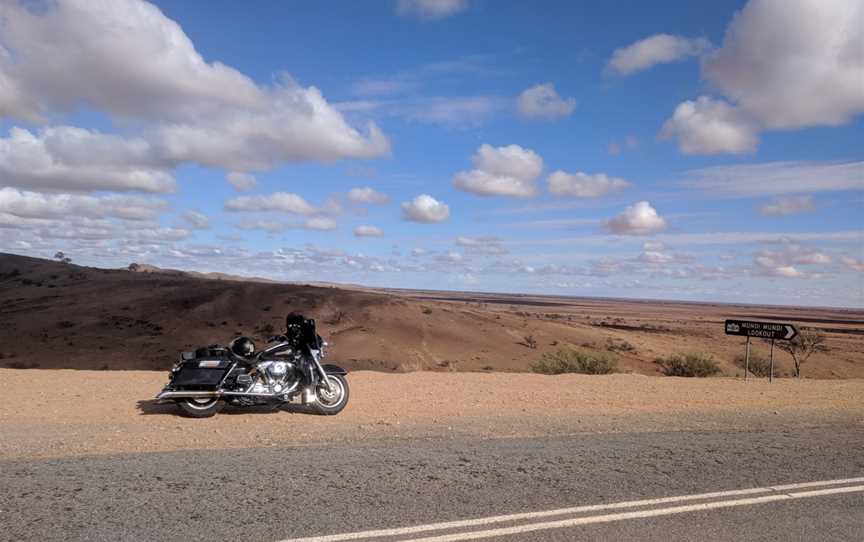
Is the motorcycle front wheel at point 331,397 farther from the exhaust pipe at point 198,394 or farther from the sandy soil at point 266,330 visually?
the sandy soil at point 266,330

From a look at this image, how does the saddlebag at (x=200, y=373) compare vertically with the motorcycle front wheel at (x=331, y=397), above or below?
above

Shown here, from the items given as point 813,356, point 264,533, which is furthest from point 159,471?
point 813,356

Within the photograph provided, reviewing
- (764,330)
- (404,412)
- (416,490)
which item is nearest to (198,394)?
(404,412)

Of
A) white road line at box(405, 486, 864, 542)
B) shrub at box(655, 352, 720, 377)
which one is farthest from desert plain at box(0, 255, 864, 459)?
white road line at box(405, 486, 864, 542)

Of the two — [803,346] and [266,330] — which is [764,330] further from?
[803,346]

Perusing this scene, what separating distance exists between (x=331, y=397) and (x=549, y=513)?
620cm

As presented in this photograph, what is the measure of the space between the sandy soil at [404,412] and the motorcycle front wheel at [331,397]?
0.22 meters

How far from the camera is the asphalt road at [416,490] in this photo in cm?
559

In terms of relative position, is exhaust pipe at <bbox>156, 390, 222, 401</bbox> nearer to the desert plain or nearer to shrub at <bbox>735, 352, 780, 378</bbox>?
the desert plain

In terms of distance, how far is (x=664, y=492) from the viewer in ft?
22.5

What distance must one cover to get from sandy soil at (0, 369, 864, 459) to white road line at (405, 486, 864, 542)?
3.95 m

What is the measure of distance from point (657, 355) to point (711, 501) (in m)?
36.1

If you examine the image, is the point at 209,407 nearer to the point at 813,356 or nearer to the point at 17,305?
the point at 17,305

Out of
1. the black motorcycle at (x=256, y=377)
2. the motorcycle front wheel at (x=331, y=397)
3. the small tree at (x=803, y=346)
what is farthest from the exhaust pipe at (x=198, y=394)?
the small tree at (x=803, y=346)
